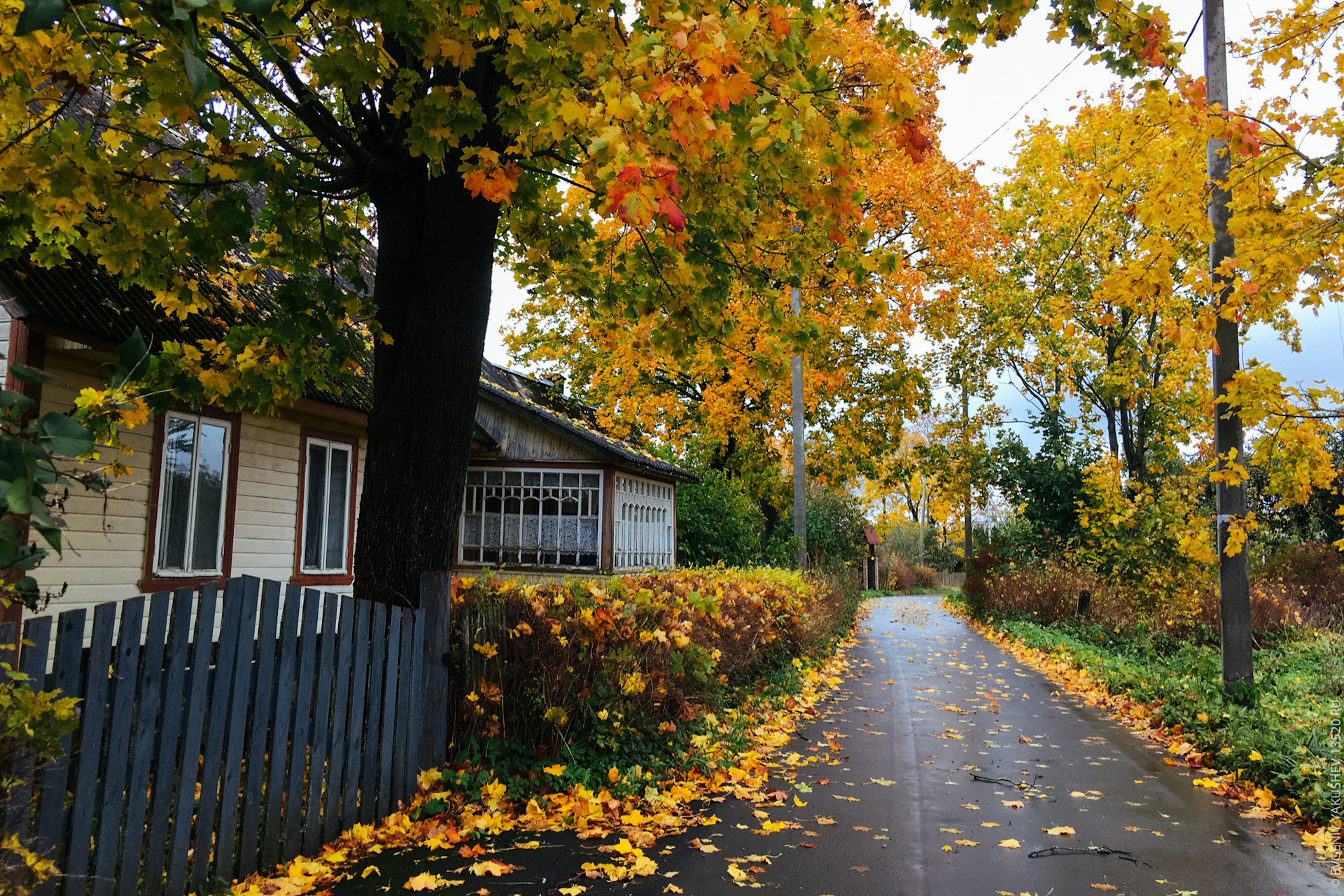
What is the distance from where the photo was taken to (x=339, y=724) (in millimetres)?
4414

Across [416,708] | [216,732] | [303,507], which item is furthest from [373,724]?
[303,507]

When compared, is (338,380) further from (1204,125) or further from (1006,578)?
(1006,578)

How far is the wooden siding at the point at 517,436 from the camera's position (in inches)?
560

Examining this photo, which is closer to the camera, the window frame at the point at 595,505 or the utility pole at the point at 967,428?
the window frame at the point at 595,505

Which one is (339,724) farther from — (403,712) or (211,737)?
(211,737)

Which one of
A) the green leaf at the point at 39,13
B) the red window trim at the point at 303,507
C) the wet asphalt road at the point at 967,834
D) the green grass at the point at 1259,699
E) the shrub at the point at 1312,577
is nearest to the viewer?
the green leaf at the point at 39,13

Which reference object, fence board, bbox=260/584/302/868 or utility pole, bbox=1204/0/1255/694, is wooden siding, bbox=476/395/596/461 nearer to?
utility pole, bbox=1204/0/1255/694

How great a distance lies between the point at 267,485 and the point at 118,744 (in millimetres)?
6890

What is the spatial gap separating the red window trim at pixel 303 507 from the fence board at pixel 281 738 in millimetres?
5703

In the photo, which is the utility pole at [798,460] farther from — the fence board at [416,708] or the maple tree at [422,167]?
the fence board at [416,708]

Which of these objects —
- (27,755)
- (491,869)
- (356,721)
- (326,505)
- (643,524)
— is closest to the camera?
(27,755)

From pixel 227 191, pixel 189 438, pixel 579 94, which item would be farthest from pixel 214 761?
pixel 189 438

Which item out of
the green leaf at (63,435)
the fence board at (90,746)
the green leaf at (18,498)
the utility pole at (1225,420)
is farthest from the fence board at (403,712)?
the utility pole at (1225,420)

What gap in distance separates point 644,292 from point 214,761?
442 centimetres
